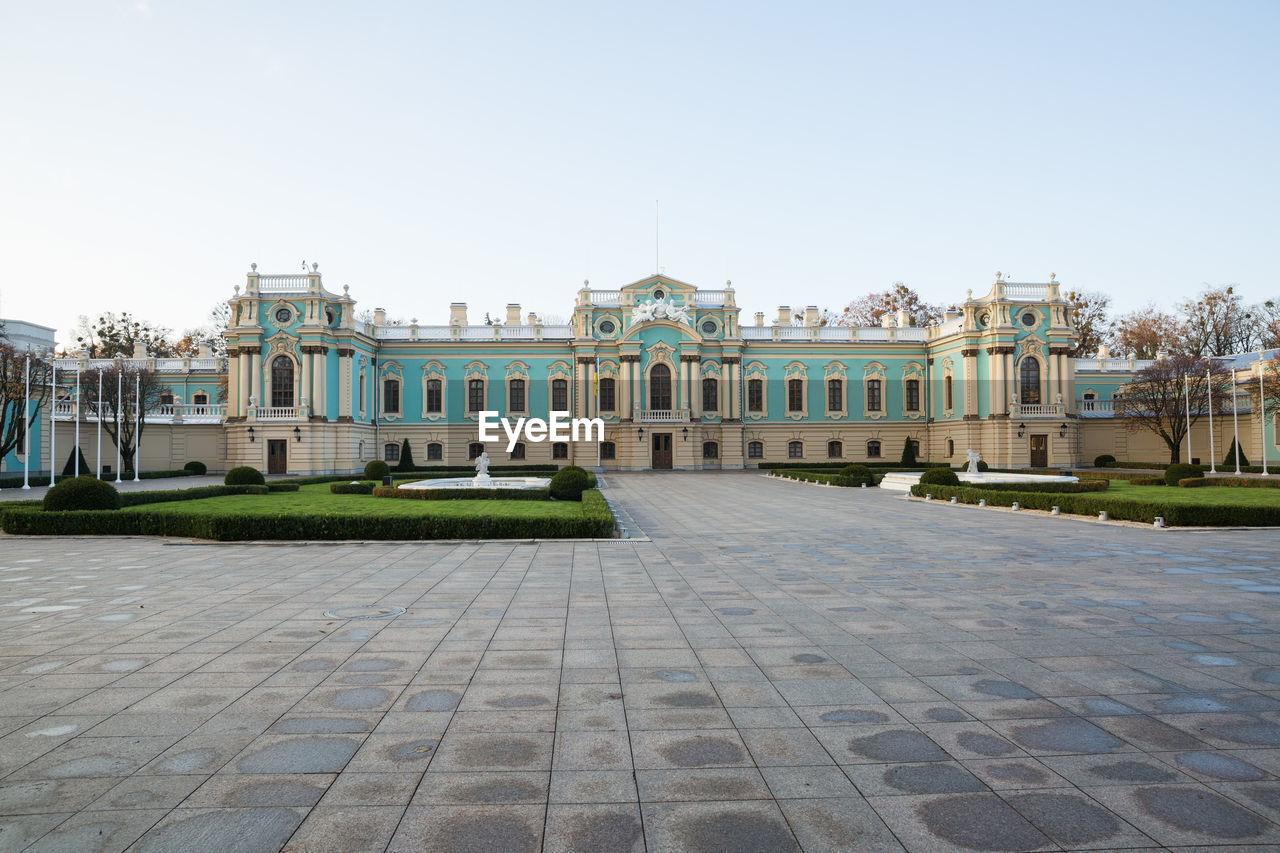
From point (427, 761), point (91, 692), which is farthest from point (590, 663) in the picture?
point (91, 692)

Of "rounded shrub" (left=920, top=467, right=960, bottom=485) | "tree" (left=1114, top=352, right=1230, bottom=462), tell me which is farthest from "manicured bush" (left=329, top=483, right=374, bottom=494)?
"tree" (left=1114, top=352, right=1230, bottom=462)

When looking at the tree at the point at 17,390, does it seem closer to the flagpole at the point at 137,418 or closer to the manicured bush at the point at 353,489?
the flagpole at the point at 137,418

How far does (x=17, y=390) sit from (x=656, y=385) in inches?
1222

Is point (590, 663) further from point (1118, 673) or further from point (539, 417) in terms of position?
point (539, 417)

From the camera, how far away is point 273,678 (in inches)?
221

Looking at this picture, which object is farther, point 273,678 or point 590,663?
point 590,663

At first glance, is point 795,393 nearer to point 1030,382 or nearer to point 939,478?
point 1030,382

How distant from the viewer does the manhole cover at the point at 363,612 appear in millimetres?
7691

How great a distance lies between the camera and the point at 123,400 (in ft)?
129

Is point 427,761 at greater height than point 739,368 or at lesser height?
lesser

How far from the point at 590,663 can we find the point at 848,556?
685 cm

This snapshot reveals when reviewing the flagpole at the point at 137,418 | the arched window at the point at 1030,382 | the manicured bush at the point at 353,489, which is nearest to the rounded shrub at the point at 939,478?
the manicured bush at the point at 353,489

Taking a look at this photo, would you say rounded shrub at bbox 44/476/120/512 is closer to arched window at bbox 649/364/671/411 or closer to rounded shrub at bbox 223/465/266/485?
rounded shrub at bbox 223/465/266/485

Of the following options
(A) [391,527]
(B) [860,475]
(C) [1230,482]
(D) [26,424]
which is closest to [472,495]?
(A) [391,527]
